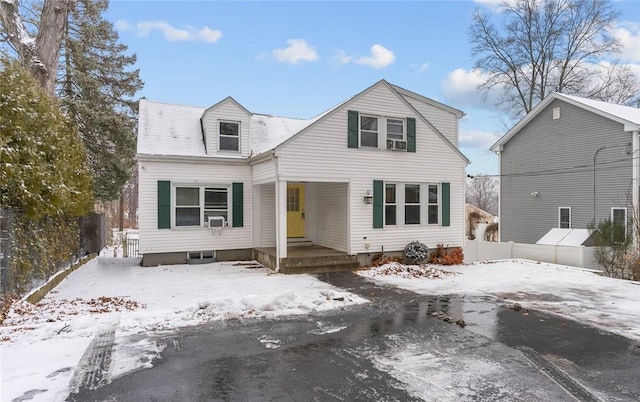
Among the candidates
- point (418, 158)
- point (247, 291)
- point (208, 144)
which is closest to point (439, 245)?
point (418, 158)

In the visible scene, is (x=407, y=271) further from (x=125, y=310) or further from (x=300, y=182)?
(x=125, y=310)

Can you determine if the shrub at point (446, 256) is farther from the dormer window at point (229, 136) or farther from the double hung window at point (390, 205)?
the dormer window at point (229, 136)

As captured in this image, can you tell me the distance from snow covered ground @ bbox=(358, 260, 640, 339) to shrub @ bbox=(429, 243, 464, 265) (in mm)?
394

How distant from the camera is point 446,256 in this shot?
1284 cm

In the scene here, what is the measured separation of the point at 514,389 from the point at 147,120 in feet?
41.7

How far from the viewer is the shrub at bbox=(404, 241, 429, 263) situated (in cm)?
1212

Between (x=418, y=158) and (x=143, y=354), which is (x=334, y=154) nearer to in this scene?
(x=418, y=158)

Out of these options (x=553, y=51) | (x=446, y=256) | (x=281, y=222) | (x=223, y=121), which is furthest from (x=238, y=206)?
(x=553, y=51)

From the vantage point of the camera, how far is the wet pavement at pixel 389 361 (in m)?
3.79

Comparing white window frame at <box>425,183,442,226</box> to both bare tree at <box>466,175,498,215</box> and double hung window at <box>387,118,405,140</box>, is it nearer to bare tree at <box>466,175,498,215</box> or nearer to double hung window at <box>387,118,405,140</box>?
double hung window at <box>387,118,405,140</box>

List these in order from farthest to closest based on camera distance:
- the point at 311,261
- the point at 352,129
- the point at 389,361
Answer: the point at 352,129 < the point at 311,261 < the point at 389,361

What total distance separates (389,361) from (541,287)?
248 inches

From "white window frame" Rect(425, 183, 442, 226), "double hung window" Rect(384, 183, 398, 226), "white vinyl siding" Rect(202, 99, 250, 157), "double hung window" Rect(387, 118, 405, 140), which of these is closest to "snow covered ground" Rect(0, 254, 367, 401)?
"double hung window" Rect(384, 183, 398, 226)

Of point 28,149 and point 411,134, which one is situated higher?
point 411,134
